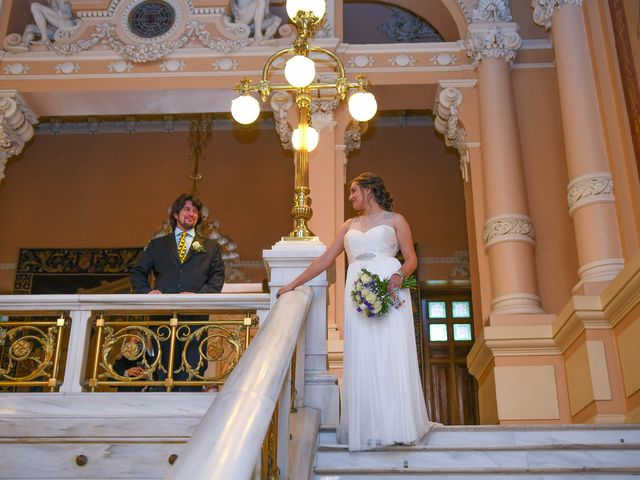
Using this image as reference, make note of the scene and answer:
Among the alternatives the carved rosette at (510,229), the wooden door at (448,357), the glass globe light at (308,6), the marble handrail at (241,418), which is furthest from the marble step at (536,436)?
the wooden door at (448,357)

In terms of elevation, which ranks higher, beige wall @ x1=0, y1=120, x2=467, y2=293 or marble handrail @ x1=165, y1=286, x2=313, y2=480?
beige wall @ x1=0, y1=120, x2=467, y2=293

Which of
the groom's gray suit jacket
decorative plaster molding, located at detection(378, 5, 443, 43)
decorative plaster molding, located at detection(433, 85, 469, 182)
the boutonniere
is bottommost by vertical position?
the groom's gray suit jacket

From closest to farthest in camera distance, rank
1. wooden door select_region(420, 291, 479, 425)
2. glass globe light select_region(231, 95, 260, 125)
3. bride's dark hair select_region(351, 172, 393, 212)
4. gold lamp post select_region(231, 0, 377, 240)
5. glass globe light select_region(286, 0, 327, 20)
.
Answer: bride's dark hair select_region(351, 172, 393, 212) < gold lamp post select_region(231, 0, 377, 240) < glass globe light select_region(286, 0, 327, 20) < glass globe light select_region(231, 95, 260, 125) < wooden door select_region(420, 291, 479, 425)

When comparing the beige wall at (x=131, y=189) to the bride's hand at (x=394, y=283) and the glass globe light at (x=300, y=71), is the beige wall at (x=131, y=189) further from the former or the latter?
the bride's hand at (x=394, y=283)

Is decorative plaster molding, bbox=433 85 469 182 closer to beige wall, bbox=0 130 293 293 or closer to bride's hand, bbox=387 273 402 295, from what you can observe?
beige wall, bbox=0 130 293 293

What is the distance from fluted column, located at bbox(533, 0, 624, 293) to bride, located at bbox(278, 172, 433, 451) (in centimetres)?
291

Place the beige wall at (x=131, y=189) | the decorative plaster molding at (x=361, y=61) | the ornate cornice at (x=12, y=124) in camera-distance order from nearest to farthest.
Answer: the ornate cornice at (x=12, y=124) < the decorative plaster molding at (x=361, y=61) < the beige wall at (x=131, y=189)

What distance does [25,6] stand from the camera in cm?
1112

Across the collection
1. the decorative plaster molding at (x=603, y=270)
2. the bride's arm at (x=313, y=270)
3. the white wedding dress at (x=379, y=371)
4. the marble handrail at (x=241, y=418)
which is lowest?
the marble handrail at (x=241, y=418)

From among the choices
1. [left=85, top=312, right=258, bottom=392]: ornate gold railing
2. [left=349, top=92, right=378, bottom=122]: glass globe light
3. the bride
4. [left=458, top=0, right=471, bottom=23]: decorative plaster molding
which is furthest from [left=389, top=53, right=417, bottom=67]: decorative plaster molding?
[left=85, top=312, right=258, bottom=392]: ornate gold railing

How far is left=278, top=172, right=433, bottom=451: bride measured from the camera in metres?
4.67

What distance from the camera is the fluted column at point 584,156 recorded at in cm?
761

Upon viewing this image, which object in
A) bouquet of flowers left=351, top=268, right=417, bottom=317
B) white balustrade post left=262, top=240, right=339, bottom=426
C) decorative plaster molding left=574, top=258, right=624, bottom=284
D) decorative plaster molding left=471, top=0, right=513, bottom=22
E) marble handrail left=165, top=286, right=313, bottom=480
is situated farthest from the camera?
decorative plaster molding left=471, top=0, right=513, bottom=22

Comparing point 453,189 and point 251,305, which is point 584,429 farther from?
point 453,189
